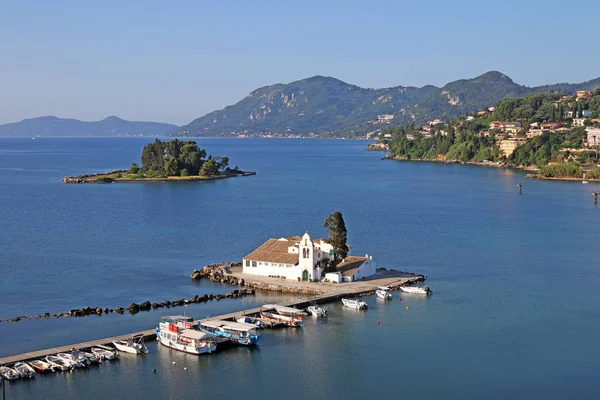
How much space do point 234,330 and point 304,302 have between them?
16.1ft

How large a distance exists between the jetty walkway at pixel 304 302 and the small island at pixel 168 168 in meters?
62.5

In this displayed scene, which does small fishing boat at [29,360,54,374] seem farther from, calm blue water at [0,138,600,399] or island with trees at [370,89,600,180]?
island with trees at [370,89,600,180]

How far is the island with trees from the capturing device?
108 metres

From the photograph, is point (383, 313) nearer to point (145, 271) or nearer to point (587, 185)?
point (145, 271)

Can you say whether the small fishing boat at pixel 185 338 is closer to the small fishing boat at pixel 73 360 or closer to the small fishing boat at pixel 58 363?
the small fishing boat at pixel 73 360

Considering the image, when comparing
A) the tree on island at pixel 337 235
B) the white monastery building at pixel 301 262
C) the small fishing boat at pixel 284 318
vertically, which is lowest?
the small fishing boat at pixel 284 318

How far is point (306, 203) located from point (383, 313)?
40.5 meters

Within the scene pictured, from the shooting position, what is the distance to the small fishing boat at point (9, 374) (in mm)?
24706

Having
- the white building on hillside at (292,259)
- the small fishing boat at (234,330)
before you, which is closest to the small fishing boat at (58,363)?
the small fishing boat at (234,330)

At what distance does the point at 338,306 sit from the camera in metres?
33.2

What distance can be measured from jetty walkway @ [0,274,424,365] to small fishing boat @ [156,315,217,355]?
0.62 meters

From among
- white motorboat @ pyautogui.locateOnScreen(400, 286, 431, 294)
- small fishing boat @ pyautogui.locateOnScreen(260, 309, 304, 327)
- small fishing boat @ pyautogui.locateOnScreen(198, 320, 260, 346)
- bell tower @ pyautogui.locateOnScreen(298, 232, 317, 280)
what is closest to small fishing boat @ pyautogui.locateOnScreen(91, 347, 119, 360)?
small fishing boat @ pyautogui.locateOnScreen(198, 320, 260, 346)

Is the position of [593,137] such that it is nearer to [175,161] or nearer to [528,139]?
[528,139]

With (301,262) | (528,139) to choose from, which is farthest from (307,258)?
(528,139)
